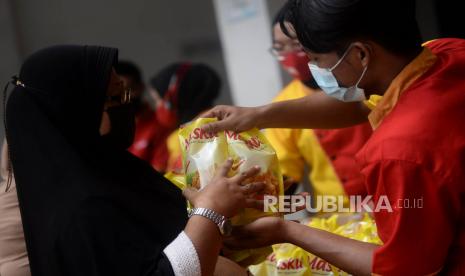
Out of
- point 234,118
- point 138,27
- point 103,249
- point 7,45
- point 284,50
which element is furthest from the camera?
point 138,27

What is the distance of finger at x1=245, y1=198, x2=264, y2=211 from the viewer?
176 cm

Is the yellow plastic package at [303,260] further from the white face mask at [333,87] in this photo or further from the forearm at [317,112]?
the white face mask at [333,87]

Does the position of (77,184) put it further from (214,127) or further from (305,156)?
(305,156)

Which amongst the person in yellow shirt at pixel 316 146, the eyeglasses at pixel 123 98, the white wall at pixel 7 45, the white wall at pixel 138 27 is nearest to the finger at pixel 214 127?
the eyeglasses at pixel 123 98

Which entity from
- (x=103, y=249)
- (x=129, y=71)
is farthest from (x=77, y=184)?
(x=129, y=71)

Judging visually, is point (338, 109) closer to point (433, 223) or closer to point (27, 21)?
point (433, 223)

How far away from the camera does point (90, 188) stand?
172 centimetres

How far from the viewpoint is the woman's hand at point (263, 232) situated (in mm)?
1741

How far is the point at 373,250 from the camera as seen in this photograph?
1651 millimetres

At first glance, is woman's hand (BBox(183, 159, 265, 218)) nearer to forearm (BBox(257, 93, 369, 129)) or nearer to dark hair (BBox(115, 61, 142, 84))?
forearm (BBox(257, 93, 369, 129))

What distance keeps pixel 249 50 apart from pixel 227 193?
2.65m

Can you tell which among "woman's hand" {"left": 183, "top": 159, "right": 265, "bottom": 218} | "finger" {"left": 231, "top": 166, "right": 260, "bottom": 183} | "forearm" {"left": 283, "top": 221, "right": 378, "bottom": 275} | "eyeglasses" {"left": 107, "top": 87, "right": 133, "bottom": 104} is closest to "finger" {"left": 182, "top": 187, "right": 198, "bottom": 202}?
"woman's hand" {"left": 183, "top": 159, "right": 265, "bottom": 218}

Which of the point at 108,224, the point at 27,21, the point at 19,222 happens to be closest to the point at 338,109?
the point at 108,224

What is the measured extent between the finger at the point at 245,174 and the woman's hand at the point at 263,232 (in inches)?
4.9
